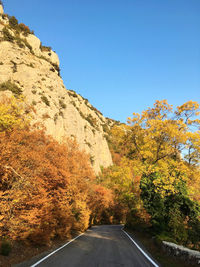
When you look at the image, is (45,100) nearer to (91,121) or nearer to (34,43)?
(34,43)

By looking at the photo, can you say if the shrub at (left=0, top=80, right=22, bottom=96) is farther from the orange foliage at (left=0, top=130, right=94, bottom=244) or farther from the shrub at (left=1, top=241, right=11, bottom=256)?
the shrub at (left=1, top=241, right=11, bottom=256)

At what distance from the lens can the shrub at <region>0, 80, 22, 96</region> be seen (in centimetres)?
2932

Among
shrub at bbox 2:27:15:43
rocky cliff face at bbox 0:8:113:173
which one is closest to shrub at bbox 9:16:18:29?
rocky cliff face at bbox 0:8:113:173

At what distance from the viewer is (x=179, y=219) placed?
12.4 m

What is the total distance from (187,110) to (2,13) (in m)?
59.0

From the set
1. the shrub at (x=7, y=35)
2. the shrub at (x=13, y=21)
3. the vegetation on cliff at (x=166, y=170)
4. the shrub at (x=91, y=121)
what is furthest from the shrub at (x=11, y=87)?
the shrub at (x=91, y=121)

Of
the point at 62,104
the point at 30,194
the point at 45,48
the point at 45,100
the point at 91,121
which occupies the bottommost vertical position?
the point at 30,194

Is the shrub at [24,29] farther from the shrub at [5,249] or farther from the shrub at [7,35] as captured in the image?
the shrub at [5,249]

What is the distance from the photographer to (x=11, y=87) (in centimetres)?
3030

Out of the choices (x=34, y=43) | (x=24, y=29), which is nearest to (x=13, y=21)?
(x=24, y=29)

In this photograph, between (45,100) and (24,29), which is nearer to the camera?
(45,100)

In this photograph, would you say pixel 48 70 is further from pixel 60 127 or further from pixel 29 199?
pixel 29 199

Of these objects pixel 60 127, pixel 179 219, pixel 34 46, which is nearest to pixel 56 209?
pixel 179 219

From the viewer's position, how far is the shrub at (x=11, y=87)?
2932 centimetres
